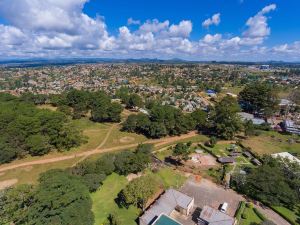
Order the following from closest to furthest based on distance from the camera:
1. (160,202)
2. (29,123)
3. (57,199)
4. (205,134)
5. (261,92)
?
(57,199) → (160,202) → (29,123) → (205,134) → (261,92)

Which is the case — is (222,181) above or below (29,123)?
below

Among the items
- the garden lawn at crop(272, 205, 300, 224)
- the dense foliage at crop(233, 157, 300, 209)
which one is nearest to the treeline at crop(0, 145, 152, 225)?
the dense foliage at crop(233, 157, 300, 209)

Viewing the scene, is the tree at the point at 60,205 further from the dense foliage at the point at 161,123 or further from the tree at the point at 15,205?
the dense foliage at the point at 161,123

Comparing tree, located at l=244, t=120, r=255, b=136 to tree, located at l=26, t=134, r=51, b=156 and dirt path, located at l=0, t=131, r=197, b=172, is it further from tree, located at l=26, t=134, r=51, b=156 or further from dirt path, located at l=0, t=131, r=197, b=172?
tree, located at l=26, t=134, r=51, b=156

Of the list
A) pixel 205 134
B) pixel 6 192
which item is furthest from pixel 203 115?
pixel 6 192

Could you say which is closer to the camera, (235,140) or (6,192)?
(6,192)

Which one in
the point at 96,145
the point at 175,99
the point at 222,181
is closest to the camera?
the point at 222,181

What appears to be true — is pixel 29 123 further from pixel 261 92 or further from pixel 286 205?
pixel 261 92
